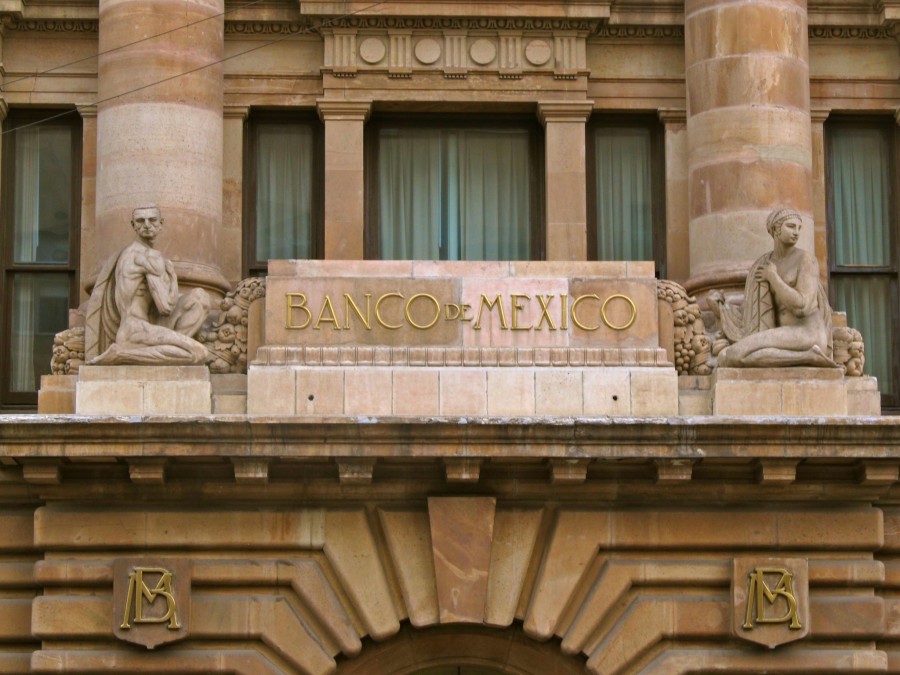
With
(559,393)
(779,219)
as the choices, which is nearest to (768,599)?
(559,393)

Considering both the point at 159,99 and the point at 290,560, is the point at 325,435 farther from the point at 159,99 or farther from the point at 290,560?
the point at 159,99

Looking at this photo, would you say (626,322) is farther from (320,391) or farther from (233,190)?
(233,190)

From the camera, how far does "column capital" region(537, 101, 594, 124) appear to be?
31.3 metres

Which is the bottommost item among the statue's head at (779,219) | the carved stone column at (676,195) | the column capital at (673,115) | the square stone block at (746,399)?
the square stone block at (746,399)

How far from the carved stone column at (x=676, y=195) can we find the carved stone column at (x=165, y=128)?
594 centimetres

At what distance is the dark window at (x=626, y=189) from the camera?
3159cm

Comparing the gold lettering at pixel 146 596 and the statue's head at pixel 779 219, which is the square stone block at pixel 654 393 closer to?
the statue's head at pixel 779 219

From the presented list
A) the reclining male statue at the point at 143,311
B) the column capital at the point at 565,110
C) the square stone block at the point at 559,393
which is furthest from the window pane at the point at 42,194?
the square stone block at the point at 559,393

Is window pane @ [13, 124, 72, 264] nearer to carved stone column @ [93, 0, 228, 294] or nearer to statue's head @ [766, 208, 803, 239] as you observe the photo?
carved stone column @ [93, 0, 228, 294]

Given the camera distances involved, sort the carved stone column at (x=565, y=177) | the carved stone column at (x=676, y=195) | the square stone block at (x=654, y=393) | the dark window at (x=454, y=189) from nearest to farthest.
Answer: the square stone block at (x=654, y=393)
the carved stone column at (x=676, y=195)
the carved stone column at (x=565, y=177)
the dark window at (x=454, y=189)

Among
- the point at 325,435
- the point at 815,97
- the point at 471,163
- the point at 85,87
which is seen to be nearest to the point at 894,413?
the point at 815,97

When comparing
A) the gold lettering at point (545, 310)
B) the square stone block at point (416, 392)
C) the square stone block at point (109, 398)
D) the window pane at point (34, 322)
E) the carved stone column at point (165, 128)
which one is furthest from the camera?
the window pane at point (34, 322)

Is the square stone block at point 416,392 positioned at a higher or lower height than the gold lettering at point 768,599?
higher

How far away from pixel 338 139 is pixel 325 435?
6.70 m
